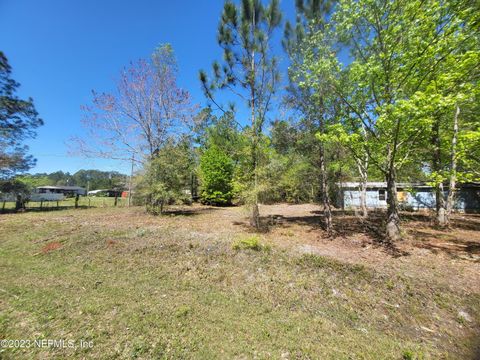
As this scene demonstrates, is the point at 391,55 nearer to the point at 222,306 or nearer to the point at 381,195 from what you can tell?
the point at 222,306

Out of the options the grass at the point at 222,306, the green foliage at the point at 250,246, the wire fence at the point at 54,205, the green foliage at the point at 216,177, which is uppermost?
the green foliage at the point at 216,177

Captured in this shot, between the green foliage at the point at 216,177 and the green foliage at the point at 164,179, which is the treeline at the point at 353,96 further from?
the green foliage at the point at 216,177

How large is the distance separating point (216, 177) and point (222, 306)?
17.6m

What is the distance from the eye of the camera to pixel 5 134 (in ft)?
45.5

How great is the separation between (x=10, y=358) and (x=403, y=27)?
9720 millimetres

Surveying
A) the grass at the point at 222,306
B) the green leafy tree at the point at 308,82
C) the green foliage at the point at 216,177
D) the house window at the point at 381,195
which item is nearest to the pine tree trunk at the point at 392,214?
the green leafy tree at the point at 308,82

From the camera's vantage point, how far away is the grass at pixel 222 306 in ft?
8.70

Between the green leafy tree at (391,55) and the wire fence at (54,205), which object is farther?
the wire fence at (54,205)

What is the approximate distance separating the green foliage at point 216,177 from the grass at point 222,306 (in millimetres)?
15158

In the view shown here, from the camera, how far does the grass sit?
2.65 metres

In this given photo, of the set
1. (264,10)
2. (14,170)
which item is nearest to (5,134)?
(14,170)

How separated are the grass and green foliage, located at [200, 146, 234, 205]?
15.2 meters

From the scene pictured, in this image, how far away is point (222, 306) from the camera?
3518 millimetres

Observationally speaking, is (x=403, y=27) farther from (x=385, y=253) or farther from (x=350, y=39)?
(x=385, y=253)
